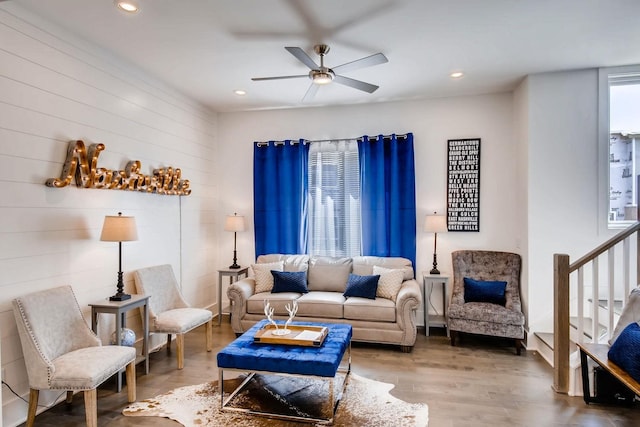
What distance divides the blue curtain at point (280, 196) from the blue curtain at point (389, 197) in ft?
2.91

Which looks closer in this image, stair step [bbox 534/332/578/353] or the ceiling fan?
the ceiling fan

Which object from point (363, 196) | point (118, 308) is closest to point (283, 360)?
point (118, 308)

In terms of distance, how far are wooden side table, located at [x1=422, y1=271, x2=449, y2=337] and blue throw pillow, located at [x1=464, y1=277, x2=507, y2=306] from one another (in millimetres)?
281

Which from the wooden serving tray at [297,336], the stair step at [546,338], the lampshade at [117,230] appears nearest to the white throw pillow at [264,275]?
the wooden serving tray at [297,336]

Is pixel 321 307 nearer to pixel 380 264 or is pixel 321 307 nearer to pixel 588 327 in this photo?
pixel 380 264

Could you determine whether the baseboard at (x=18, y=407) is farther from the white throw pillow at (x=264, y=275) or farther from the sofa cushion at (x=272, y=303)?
the white throw pillow at (x=264, y=275)

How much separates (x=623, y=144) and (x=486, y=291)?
85.0 inches

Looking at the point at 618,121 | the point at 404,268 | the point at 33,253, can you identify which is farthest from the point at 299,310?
the point at 618,121

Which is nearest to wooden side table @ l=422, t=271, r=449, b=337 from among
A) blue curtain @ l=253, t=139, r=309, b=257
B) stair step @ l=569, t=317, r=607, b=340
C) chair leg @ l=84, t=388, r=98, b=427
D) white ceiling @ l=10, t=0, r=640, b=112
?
stair step @ l=569, t=317, r=607, b=340

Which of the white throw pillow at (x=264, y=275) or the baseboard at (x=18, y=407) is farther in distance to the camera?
the white throw pillow at (x=264, y=275)

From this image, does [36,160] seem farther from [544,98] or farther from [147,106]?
[544,98]

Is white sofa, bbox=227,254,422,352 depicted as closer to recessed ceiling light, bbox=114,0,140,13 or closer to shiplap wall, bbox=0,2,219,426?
shiplap wall, bbox=0,2,219,426

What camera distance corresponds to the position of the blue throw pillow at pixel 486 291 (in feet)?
14.2

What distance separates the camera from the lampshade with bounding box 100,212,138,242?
3.26m
